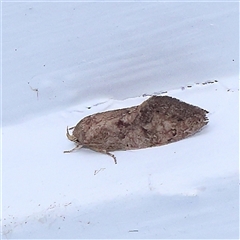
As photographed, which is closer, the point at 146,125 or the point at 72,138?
the point at 146,125

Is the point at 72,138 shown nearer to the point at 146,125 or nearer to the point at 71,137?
the point at 71,137

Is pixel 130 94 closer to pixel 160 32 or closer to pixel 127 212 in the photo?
pixel 160 32

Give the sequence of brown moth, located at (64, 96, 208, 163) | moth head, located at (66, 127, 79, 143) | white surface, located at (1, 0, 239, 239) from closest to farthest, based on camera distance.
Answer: white surface, located at (1, 0, 239, 239), brown moth, located at (64, 96, 208, 163), moth head, located at (66, 127, 79, 143)

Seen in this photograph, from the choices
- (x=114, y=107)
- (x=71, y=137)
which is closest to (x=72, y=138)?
(x=71, y=137)

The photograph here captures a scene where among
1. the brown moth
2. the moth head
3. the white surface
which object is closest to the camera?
the white surface

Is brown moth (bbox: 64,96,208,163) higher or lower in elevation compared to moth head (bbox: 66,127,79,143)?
higher

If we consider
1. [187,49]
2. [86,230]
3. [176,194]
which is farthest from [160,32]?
[86,230]
